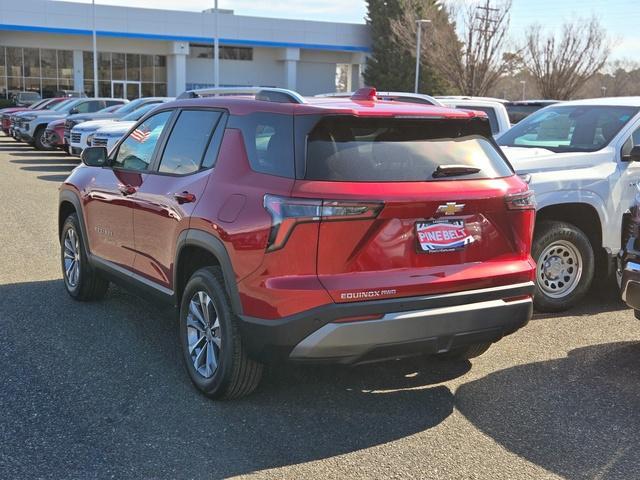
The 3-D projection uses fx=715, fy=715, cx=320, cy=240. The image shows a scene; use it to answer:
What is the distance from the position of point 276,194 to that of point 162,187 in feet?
4.58

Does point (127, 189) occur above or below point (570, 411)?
above

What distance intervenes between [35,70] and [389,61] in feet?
78.6

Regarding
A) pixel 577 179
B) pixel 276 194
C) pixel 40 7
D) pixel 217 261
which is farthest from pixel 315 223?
pixel 40 7

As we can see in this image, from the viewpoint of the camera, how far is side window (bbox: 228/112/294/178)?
12.8 feet

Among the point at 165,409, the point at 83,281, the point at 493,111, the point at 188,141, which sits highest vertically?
the point at 493,111

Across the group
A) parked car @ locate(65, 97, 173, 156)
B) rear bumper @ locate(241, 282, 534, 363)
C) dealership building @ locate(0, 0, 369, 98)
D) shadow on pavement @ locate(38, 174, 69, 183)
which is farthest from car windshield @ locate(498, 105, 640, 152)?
dealership building @ locate(0, 0, 369, 98)

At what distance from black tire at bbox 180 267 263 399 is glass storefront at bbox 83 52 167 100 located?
47.4 m

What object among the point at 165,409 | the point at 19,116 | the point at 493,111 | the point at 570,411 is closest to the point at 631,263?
the point at 570,411

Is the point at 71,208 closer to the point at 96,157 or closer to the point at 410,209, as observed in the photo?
the point at 96,157

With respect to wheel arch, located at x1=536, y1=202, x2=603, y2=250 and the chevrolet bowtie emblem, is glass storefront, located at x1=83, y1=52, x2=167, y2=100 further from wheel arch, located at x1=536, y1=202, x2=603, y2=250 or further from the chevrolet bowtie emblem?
the chevrolet bowtie emblem

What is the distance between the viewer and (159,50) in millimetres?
50281

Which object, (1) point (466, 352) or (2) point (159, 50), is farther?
(2) point (159, 50)

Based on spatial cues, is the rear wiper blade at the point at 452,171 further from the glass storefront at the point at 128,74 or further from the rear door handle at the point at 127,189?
the glass storefront at the point at 128,74

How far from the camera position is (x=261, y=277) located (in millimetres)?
3799
